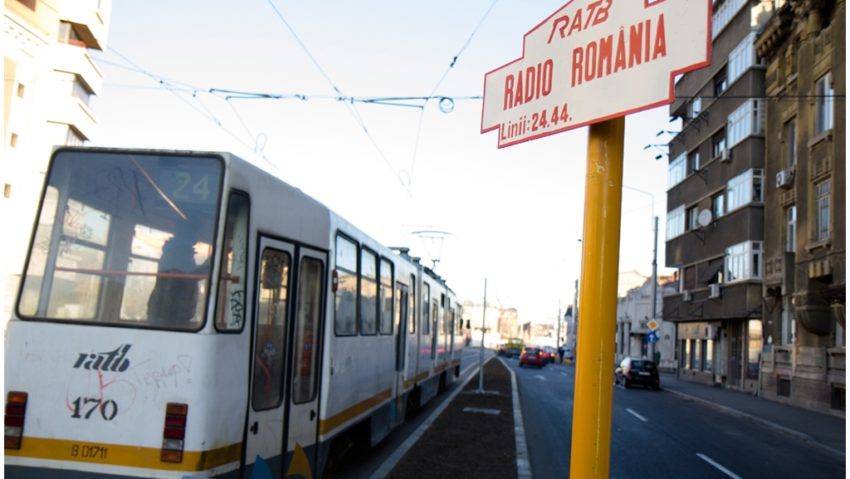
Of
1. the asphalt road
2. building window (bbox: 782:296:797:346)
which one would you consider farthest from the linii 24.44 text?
building window (bbox: 782:296:797:346)

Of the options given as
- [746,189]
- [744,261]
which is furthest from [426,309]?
[746,189]

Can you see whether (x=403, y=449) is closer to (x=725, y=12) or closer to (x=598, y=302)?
(x=598, y=302)

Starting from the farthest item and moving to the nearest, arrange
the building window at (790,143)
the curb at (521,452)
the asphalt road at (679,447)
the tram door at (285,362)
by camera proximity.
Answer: the building window at (790,143) → the asphalt road at (679,447) → the curb at (521,452) → the tram door at (285,362)

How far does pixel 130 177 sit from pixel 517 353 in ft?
271

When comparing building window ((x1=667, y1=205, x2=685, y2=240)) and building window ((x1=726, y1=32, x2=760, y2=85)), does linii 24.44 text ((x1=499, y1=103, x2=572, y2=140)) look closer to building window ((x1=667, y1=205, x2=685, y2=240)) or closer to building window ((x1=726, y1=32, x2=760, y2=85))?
building window ((x1=726, y1=32, x2=760, y2=85))

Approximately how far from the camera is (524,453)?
12062mm

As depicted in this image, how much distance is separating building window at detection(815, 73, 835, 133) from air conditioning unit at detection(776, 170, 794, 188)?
2761mm

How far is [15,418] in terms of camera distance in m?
5.82

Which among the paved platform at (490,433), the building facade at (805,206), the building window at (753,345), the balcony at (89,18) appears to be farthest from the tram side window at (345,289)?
the balcony at (89,18)

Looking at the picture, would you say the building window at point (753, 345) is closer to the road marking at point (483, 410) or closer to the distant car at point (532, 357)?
the road marking at point (483, 410)

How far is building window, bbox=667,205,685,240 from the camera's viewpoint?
42.8 meters

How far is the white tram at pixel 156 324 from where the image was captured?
5.70m

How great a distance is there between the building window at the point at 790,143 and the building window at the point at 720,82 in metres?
7.21

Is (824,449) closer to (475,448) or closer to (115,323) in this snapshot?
(475,448)
